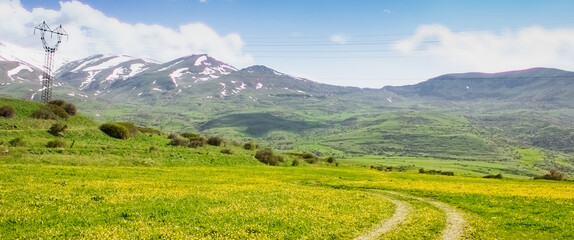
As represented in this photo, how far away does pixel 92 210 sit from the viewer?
88.7 ft

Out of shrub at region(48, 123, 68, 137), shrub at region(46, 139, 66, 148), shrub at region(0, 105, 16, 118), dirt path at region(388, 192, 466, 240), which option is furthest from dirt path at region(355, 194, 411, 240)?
shrub at region(0, 105, 16, 118)

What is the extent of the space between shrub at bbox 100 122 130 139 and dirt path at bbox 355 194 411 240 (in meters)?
72.8

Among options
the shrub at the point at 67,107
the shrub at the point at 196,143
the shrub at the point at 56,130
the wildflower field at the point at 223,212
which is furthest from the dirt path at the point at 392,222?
the shrub at the point at 67,107

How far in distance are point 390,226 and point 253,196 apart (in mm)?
14439

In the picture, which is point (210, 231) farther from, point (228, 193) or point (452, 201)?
point (452, 201)

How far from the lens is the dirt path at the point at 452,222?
27263 millimetres

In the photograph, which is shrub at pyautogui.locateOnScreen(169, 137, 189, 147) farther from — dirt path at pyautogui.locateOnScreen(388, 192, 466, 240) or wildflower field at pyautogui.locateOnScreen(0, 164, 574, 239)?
dirt path at pyautogui.locateOnScreen(388, 192, 466, 240)

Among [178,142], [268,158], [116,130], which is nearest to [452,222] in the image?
[268,158]

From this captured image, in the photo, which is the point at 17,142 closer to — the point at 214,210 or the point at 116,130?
the point at 116,130

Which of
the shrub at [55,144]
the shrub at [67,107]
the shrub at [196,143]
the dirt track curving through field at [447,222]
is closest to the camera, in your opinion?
the dirt track curving through field at [447,222]

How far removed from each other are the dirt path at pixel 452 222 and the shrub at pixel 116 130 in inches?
2929

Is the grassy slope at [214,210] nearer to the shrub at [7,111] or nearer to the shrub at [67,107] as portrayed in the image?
the shrub at [7,111]

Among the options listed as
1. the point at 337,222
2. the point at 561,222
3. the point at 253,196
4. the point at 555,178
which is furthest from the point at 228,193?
the point at 555,178

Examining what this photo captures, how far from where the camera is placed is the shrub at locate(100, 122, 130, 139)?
9219cm
